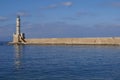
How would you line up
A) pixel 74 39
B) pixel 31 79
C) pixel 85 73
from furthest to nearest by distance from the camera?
pixel 74 39
pixel 85 73
pixel 31 79

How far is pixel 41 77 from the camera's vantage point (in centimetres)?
2059

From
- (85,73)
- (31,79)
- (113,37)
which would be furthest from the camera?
(113,37)

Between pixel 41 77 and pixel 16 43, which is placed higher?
pixel 16 43

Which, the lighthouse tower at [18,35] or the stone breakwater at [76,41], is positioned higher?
the lighthouse tower at [18,35]

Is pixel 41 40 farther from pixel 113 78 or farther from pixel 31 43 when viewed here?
pixel 113 78

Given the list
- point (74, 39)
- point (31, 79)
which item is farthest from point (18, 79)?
point (74, 39)

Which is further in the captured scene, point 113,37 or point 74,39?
point 74,39

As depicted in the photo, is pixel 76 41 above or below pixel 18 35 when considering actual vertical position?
below

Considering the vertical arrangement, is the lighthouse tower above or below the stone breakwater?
above

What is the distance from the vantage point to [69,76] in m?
21.0

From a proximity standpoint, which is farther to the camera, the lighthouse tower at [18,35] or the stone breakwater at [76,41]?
the lighthouse tower at [18,35]

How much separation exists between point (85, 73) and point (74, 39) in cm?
5990

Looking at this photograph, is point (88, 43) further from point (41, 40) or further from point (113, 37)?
point (41, 40)

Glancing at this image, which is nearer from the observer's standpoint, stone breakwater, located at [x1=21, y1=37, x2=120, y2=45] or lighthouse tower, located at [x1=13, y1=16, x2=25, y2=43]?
stone breakwater, located at [x1=21, y1=37, x2=120, y2=45]
